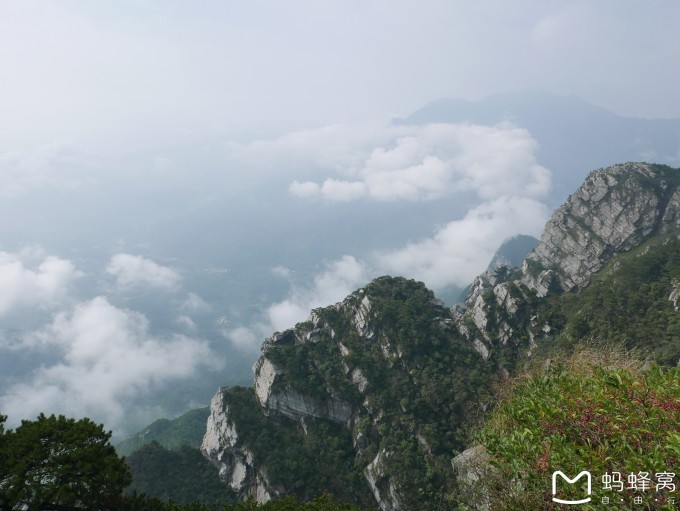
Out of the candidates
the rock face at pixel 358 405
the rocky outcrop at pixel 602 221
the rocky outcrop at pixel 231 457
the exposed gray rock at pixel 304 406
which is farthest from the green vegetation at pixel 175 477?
the rocky outcrop at pixel 602 221

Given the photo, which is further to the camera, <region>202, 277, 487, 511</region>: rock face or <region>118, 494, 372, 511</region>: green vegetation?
<region>202, 277, 487, 511</region>: rock face

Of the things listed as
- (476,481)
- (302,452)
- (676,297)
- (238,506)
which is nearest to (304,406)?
(302,452)

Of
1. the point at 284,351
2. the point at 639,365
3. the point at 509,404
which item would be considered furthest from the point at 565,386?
the point at 284,351

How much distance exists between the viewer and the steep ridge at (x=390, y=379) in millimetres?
47500

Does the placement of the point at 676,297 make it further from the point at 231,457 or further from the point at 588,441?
the point at 231,457

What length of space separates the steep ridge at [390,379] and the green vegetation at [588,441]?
35.9 m

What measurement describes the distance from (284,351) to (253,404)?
29.4ft

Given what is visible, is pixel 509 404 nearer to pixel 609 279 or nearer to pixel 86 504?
pixel 86 504

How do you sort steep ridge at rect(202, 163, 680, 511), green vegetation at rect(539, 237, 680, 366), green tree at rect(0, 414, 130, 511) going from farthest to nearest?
green vegetation at rect(539, 237, 680, 366), steep ridge at rect(202, 163, 680, 511), green tree at rect(0, 414, 130, 511)

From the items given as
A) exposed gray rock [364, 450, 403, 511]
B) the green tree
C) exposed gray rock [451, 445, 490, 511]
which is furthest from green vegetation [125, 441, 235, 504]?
exposed gray rock [451, 445, 490, 511]

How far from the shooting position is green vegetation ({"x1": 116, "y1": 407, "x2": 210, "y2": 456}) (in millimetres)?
90062

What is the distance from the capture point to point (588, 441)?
8.76 metres

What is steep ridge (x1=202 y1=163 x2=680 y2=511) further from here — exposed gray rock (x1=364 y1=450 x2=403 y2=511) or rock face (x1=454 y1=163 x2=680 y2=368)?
rock face (x1=454 y1=163 x2=680 y2=368)

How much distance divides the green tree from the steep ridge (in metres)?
36.3
